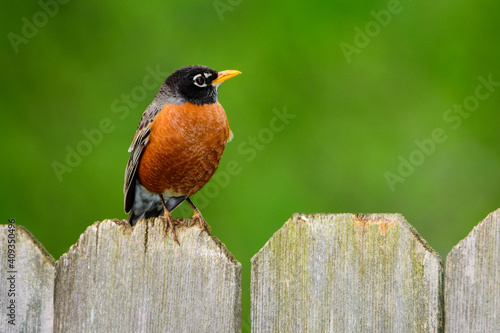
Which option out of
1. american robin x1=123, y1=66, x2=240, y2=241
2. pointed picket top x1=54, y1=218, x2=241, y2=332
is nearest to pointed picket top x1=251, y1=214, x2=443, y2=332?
pointed picket top x1=54, y1=218, x2=241, y2=332

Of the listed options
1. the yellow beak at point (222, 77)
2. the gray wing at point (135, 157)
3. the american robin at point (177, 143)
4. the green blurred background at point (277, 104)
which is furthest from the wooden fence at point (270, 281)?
the green blurred background at point (277, 104)

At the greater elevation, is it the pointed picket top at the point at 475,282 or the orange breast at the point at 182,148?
the orange breast at the point at 182,148

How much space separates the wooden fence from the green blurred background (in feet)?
8.38

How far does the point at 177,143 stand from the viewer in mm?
4176

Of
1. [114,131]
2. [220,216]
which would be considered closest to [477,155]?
[220,216]

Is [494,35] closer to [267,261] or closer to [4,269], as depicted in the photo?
[267,261]

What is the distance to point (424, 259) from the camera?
241 centimetres

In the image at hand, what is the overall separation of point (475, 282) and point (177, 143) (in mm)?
2185

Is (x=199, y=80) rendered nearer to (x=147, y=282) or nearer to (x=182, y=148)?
(x=182, y=148)

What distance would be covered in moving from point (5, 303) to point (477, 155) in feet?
13.1

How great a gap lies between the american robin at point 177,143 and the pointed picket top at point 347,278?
161 cm

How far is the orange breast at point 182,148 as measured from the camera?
13.7 feet

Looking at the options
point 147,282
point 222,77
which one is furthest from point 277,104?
point 147,282

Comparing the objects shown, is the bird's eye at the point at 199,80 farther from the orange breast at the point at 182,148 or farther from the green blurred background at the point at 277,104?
the green blurred background at the point at 277,104
